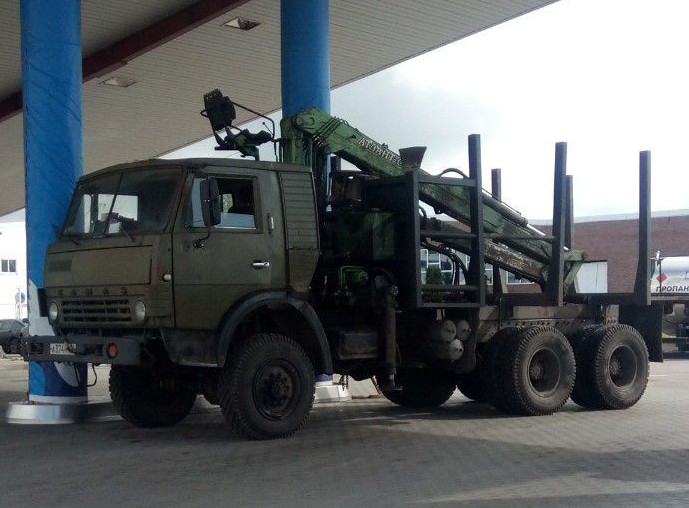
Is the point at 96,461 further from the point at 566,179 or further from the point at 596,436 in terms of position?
the point at 566,179

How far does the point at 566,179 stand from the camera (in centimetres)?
1341

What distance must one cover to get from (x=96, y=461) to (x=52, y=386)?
135 inches

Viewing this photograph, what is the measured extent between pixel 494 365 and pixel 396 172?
2.66m

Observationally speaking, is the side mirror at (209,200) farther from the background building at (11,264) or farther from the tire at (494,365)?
the background building at (11,264)

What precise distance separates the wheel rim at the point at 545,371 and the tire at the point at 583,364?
A: 0.73 m

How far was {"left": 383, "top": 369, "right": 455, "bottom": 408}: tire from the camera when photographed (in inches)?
548

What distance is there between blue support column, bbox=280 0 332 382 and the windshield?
16.8 ft

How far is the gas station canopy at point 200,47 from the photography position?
771 inches

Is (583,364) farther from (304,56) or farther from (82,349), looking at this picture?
(82,349)

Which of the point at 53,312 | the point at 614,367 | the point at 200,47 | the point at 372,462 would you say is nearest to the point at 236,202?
the point at 53,312

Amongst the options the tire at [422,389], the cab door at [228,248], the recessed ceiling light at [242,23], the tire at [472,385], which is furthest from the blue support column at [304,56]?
the cab door at [228,248]

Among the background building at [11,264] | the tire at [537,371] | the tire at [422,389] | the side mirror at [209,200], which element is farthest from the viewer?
the background building at [11,264]

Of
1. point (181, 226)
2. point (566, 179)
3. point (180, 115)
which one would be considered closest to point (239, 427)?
point (181, 226)

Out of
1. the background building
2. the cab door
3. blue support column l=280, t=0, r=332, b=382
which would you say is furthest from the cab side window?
the background building
